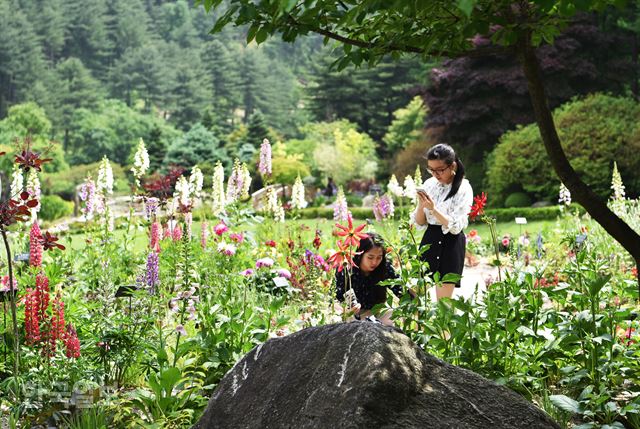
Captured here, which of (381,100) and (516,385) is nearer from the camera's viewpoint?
(516,385)

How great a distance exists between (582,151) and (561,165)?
1459 centimetres

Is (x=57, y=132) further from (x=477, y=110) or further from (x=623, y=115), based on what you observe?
(x=623, y=115)

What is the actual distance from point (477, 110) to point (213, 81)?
129 feet

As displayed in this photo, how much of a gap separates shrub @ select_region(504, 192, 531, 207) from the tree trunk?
50.2ft

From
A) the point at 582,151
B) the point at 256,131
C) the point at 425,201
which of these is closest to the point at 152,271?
the point at 425,201

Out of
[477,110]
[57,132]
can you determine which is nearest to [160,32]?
[57,132]

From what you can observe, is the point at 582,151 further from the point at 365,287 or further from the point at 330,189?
the point at 365,287

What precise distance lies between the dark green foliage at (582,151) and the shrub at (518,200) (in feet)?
0.77

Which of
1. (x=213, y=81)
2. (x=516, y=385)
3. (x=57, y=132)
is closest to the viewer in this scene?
(x=516, y=385)

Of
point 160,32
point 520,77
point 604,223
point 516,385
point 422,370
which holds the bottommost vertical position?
point 516,385

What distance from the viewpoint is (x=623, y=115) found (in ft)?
57.7

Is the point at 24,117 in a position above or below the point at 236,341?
above

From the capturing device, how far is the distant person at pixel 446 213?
14.9 feet

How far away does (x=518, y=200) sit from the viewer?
703 inches
